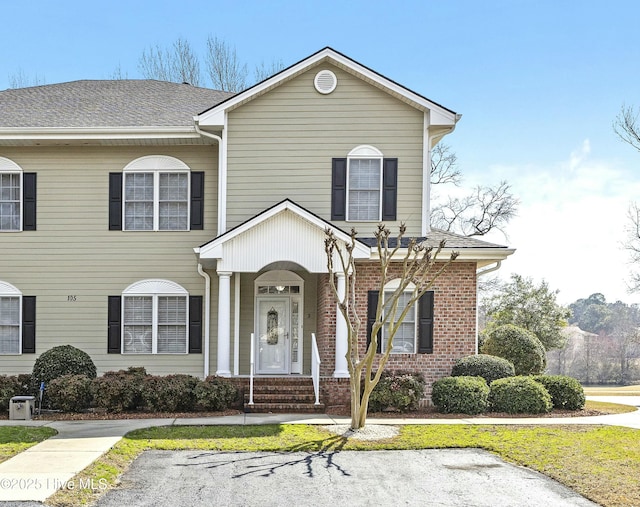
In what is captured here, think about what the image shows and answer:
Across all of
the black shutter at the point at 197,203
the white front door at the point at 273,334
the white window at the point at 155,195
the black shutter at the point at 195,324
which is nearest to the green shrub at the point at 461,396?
the white front door at the point at 273,334

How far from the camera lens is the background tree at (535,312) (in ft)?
85.7

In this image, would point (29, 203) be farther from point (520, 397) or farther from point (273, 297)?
point (520, 397)

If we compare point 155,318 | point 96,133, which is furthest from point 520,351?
point 96,133

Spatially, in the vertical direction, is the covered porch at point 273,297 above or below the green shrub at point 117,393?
above

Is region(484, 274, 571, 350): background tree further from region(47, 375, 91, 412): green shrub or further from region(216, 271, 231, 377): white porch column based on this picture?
region(47, 375, 91, 412): green shrub

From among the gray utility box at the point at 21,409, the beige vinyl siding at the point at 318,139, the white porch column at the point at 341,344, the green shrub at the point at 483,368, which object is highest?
the beige vinyl siding at the point at 318,139

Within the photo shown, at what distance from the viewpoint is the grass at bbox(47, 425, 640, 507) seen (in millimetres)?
7402

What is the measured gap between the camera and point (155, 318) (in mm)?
15367

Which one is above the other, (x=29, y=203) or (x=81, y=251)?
(x=29, y=203)

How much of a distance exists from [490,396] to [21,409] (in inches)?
373

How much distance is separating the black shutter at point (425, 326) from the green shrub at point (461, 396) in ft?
4.74

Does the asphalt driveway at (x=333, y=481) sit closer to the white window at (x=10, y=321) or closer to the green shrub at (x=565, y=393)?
the green shrub at (x=565, y=393)

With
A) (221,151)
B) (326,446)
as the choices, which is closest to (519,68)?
(221,151)

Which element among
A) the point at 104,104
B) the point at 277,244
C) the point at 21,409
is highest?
the point at 104,104
